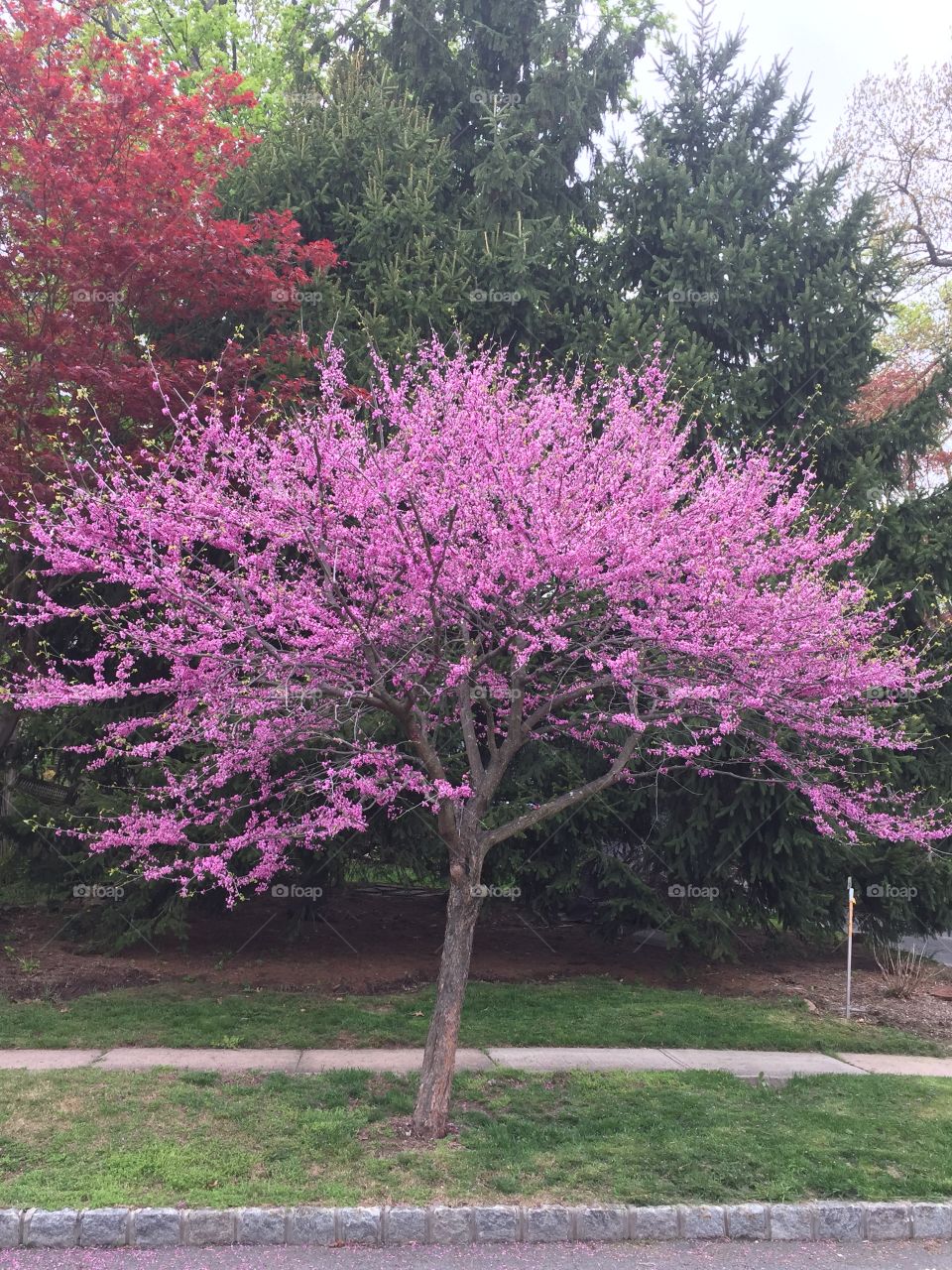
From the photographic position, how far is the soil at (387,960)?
1024cm

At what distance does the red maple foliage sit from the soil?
4934 millimetres

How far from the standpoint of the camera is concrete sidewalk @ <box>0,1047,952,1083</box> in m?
7.52

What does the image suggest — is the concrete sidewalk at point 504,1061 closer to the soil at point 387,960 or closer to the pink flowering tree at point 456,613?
the pink flowering tree at point 456,613

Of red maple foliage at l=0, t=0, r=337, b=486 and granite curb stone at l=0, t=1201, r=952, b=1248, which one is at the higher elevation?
red maple foliage at l=0, t=0, r=337, b=486

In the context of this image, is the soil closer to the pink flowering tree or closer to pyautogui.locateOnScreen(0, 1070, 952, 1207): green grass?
pyautogui.locateOnScreen(0, 1070, 952, 1207): green grass

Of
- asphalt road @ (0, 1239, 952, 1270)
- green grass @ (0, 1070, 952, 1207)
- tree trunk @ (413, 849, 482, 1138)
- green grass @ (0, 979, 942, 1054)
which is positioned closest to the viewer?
asphalt road @ (0, 1239, 952, 1270)

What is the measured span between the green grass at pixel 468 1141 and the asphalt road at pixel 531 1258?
0.90 feet

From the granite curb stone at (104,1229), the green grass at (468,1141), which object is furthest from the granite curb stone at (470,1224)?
the green grass at (468,1141)

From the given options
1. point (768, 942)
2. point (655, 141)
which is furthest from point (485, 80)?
point (768, 942)

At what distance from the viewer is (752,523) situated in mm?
8289

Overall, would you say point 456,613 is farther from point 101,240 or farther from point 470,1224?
point 101,240

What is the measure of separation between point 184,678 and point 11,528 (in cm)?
402

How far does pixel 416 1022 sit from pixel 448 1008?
8.32 feet

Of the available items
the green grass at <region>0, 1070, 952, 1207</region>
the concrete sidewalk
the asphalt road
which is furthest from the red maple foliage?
the asphalt road
